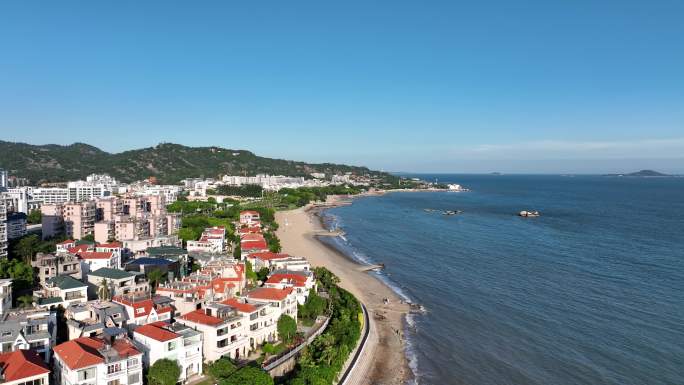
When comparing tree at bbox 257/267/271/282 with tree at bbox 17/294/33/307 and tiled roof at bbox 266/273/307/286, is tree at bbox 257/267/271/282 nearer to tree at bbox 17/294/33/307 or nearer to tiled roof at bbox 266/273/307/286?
tiled roof at bbox 266/273/307/286

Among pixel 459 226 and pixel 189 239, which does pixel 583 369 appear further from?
pixel 459 226

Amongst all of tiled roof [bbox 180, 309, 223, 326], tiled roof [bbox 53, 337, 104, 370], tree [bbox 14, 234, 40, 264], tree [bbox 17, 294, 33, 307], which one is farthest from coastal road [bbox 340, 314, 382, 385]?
tree [bbox 14, 234, 40, 264]

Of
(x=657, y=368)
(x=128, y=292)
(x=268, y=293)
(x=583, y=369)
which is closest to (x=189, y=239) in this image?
(x=128, y=292)

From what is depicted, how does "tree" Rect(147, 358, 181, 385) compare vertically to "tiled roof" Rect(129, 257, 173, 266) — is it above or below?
below

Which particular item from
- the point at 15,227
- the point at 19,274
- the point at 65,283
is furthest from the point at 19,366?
A: the point at 15,227

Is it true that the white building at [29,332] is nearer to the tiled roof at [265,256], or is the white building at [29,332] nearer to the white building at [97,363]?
the white building at [97,363]

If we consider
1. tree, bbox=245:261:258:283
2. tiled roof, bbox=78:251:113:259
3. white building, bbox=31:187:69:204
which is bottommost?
tree, bbox=245:261:258:283
